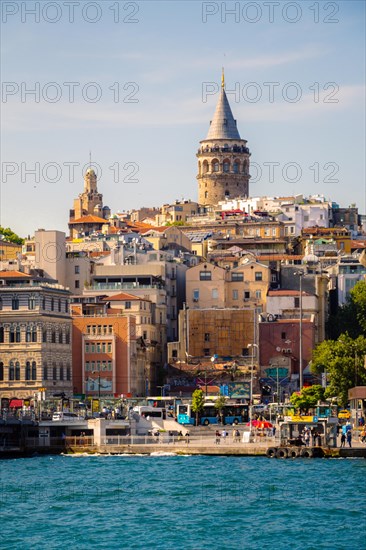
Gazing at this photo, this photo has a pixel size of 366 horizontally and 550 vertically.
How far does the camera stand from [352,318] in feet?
487

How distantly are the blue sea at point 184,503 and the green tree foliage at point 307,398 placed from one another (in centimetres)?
1913

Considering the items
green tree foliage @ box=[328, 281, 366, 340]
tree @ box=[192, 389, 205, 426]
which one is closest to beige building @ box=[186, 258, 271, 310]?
green tree foliage @ box=[328, 281, 366, 340]

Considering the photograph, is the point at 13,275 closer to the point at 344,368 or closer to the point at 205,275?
the point at 205,275

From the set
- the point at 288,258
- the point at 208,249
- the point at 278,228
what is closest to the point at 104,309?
the point at 288,258

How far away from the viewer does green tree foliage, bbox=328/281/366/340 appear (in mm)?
147375

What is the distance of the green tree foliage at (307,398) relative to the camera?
11494 centimetres

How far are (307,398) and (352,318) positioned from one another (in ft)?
110

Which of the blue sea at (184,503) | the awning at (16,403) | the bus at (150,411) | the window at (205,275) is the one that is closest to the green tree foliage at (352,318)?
the window at (205,275)

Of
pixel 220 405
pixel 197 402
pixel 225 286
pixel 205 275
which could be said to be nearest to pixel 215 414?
pixel 220 405

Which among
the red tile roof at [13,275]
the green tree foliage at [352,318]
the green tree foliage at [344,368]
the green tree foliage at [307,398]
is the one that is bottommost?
the green tree foliage at [307,398]

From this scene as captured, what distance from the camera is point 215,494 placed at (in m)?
78.1

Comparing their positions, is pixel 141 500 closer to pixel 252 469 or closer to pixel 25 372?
pixel 252 469

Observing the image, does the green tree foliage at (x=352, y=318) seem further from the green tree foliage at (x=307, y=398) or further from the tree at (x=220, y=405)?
the green tree foliage at (x=307, y=398)

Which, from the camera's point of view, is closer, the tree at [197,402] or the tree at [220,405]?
the tree at [197,402]
